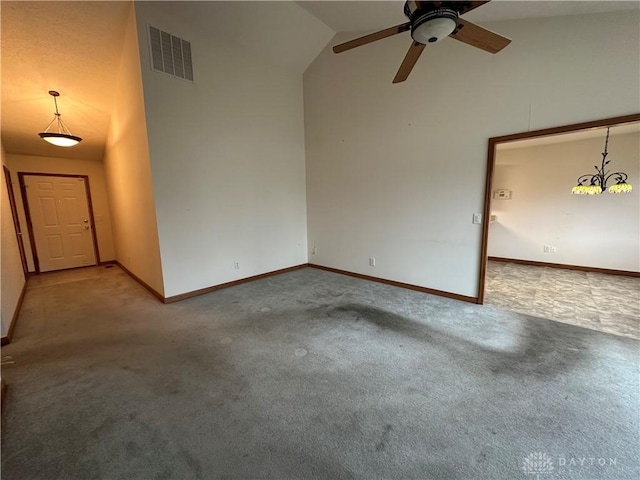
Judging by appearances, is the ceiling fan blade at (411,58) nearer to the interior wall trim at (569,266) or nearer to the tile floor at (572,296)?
the tile floor at (572,296)

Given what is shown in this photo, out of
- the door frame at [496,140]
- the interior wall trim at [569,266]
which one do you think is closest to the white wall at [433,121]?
the door frame at [496,140]

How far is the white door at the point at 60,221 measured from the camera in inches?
208

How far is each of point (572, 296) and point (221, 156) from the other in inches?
214

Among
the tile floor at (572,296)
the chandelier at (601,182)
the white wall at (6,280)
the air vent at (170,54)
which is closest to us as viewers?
the white wall at (6,280)

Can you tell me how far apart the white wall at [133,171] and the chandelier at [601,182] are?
6.91m

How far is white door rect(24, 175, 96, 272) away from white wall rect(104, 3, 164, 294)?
4.57 ft

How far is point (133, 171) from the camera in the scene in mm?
3883

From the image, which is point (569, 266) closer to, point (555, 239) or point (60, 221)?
point (555, 239)

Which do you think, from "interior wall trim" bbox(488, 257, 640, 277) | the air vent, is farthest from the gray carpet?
"interior wall trim" bbox(488, 257, 640, 277)

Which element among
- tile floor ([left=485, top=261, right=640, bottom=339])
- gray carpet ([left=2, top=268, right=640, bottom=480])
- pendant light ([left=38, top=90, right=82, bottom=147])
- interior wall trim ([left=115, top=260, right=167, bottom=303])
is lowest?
tile floor ([left=485, top=261, right=640, bottom=339])

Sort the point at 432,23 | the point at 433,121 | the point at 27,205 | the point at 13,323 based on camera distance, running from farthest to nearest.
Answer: the point at 27,205 < the point at 433,121 < the point at 13,323 < the point at 432,23

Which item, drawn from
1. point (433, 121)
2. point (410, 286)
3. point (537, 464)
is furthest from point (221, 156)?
point (537, 464)

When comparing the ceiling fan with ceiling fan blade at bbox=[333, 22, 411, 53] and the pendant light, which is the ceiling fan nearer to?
ceiling fan blade at bbox=[333, 22, 411, 53]

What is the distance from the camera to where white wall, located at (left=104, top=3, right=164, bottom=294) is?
3.30 m
